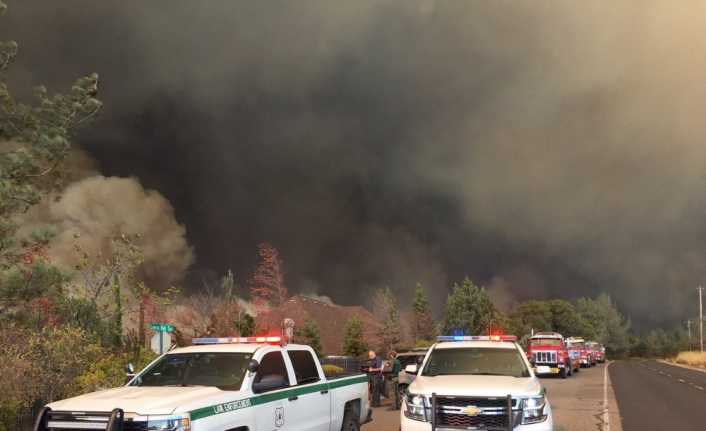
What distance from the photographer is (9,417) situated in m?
11.1

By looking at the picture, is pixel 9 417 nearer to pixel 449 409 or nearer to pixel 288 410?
pixel 288 410

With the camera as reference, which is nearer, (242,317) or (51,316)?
(51,316)

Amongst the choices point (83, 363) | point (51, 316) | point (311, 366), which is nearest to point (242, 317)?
point (51, 316)

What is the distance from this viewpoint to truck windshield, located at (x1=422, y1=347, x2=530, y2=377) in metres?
10.2

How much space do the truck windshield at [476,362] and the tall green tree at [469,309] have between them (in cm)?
7431

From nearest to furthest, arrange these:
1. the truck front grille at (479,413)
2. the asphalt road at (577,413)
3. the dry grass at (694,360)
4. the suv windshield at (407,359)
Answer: the truck front grille at (479,413) < the asphalt road at (577,413) < the suv windshield at (407,359) < the dry grass at (694,360)

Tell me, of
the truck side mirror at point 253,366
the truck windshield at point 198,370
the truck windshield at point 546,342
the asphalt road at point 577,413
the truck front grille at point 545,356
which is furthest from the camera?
the truck windshield at point 546,342

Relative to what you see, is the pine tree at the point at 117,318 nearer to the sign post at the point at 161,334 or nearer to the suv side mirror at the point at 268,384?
the sign post at the point at 161,334

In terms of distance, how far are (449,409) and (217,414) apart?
11.0ft

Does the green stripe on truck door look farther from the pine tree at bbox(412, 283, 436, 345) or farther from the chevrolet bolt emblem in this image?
the pine tree at bbox(412, 283, 436, 345)

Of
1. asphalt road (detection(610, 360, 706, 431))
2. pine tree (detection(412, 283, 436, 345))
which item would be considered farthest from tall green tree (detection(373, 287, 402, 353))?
asphalt road (detection(610, 360, 706, 431))

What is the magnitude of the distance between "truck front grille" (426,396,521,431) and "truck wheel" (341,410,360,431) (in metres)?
1.77

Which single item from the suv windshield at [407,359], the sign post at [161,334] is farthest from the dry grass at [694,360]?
the sign post at [161,334]

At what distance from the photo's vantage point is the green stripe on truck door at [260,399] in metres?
6.63
